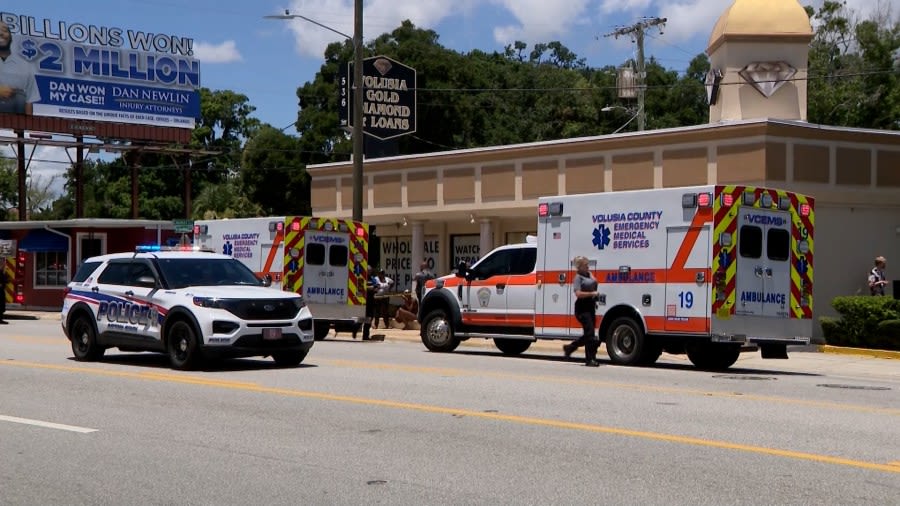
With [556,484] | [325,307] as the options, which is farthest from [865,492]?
[325,307]

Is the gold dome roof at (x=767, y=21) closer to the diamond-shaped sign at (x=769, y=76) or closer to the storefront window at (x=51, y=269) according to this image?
the diamond-shaped sign at (x=769, y=76)

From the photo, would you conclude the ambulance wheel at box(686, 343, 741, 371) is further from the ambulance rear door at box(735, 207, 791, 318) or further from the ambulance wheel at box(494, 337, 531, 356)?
the ambulance wheel at box(494, 337, 531, 356)

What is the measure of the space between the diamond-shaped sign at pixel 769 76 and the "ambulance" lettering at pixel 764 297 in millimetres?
13816

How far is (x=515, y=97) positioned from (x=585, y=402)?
2624 inches

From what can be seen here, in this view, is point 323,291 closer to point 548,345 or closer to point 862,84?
point 548,345

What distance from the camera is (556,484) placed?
838cm

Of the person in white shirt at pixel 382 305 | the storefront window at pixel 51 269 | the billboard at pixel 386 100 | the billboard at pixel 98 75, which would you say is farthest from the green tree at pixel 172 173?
the person in white shirt at pixel 382 305

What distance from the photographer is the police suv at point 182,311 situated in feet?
53.4

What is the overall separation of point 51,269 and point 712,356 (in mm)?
33515

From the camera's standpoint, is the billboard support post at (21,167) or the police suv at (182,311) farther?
the billboard support post at (21,167)

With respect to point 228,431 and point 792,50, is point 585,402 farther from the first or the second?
point 792,50

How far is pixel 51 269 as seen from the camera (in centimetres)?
4659

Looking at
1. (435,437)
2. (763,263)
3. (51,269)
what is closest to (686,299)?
(763,263)

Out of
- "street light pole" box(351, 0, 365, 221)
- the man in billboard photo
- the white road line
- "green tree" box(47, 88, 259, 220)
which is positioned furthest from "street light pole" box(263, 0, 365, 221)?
"green tree" box(47, 88, 259, 220)
